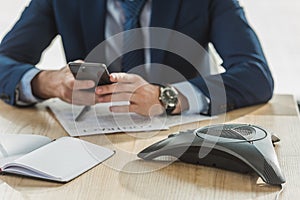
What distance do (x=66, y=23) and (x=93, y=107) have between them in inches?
15.6

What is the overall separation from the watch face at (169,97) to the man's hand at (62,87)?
7.2 inches

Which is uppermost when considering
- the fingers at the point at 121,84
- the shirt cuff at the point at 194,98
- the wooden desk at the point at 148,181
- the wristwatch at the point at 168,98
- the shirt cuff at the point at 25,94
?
the wooden desk at the point at 148,181

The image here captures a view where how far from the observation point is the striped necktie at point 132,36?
1.95 meters

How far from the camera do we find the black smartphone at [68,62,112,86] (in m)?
1.51

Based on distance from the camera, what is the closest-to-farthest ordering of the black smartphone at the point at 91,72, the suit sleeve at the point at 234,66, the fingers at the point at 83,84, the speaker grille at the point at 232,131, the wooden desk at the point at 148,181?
the wooden desk at the point at 148,181 → the speaker grille at the point at 232,131 → the black smartphone at the point at 91,72 → the fingers at the point at 83,84 → the suit sleeve at the point at 234,66

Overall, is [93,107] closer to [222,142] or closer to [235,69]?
[235,69]

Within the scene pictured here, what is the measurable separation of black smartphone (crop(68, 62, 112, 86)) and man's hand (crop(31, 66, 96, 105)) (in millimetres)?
43

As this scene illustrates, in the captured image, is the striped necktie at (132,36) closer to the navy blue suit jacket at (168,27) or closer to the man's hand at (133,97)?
the navy blue suit jacket at (168,27)

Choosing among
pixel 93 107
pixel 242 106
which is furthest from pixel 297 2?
pixel 93 107

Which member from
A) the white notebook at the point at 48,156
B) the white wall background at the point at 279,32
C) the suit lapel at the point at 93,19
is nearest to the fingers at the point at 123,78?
the white notebook at the point at 48,156

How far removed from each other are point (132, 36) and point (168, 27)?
0.38ft

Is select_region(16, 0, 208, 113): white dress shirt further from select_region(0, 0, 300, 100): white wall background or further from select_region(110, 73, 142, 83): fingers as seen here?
select_region(0, 0, 300, 100): white wall background

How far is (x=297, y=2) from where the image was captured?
9.09 ft

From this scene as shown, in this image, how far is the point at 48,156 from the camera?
1288mm
